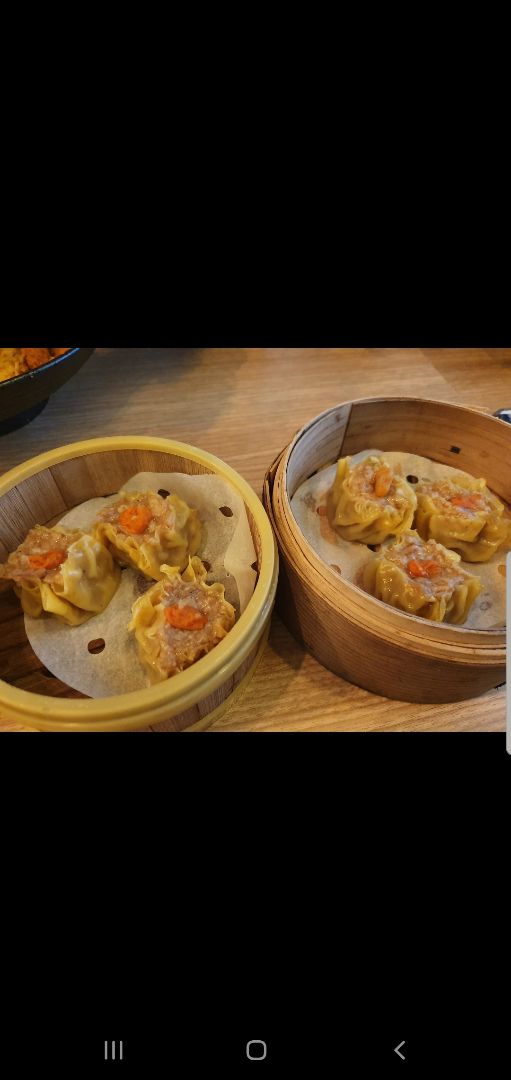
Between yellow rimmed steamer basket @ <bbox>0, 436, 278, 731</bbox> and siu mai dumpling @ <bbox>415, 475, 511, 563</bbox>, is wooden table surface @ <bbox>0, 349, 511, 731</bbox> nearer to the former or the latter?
yellow rimmed steamer basket @ <bbox>0, 436, 278, 731</bbox>

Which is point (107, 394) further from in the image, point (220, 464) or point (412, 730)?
point (412, 730)

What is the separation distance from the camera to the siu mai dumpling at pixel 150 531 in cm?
177

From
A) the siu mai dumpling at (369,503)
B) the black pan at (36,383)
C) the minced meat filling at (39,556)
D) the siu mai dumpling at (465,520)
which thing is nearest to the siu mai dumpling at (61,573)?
the minced meat filling at (39,556)

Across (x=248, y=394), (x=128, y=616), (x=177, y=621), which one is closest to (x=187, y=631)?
(x=177, y=621)

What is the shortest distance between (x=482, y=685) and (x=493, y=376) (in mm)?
1901

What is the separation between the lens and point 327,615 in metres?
1.55

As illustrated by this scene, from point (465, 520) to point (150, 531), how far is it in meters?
1.16

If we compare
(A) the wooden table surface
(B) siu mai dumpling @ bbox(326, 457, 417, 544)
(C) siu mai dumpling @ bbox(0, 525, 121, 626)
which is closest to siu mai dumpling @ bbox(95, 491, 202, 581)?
(C) siu mai dumpling @ bbox(0, 525, 121, 626)

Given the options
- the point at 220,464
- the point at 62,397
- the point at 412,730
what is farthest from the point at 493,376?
the point at 62,397

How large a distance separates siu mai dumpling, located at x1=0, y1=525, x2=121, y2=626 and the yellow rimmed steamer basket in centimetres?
11

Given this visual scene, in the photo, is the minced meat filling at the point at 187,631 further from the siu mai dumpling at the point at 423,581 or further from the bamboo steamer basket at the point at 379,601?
the siu mai dumpling at the point at 423,581

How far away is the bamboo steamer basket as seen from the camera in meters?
1.43

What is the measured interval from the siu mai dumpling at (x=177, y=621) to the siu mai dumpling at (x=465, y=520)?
0.90m

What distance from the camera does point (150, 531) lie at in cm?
179
